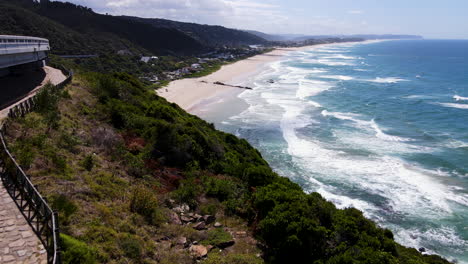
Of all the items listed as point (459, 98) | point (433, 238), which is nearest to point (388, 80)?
point (459, 98)

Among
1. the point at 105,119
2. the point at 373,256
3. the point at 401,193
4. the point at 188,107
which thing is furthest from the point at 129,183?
the point at 188,107

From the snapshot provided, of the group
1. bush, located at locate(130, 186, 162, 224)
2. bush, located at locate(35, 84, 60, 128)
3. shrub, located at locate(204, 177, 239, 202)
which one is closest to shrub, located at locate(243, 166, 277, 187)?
shrub, located at locate(204, 177, 239, 202)

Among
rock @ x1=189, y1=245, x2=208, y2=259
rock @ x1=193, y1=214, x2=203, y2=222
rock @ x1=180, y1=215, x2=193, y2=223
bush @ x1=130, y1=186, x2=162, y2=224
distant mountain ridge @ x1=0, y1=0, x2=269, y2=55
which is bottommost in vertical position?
rock @ x1=193, y1=214, x2=203, y2=222

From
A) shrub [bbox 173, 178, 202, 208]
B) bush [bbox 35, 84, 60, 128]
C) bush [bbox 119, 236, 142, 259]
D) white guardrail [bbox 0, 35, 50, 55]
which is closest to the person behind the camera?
bush [bbox 119, 236, 142, 259]

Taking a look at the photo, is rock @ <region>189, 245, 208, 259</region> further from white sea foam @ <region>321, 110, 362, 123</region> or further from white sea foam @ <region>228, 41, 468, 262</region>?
white sea foam @ <region>321, 110, 362, 123</region>

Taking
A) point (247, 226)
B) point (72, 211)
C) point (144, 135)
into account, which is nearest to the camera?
point (72, 211)

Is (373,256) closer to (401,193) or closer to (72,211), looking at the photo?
(72,211)

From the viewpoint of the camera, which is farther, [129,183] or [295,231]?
[129,183]
